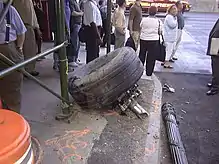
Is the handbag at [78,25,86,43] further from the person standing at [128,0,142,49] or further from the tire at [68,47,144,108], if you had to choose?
the tire at [68,47,144,108]

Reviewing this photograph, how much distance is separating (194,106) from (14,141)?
4.20 meters

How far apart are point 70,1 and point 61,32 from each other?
2.57m

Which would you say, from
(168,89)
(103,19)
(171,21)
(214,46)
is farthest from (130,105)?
(103,19)

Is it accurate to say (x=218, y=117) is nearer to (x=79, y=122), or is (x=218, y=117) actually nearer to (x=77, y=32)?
(x=79, y=122)

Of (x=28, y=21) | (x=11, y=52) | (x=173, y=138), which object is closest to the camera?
(x=11, y=52)

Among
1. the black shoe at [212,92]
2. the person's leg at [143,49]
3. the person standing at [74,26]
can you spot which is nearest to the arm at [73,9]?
the person standing at [74,26]

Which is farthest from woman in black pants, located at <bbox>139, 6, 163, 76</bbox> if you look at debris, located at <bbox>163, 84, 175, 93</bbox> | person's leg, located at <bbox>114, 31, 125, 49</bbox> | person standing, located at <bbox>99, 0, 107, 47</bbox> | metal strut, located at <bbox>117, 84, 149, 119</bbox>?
metal strut, located at <bbox>117, 84, 149, 119</bbox>

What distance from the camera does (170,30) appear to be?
257 inches

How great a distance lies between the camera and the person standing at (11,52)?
266 cm

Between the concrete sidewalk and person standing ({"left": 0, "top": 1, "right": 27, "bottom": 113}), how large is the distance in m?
0.38

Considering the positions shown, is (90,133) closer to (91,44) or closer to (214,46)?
(91,44)

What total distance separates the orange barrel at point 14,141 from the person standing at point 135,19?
5112 mm

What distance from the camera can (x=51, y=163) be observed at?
2361 millimetres

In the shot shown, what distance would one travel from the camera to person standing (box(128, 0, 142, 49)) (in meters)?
6.01
